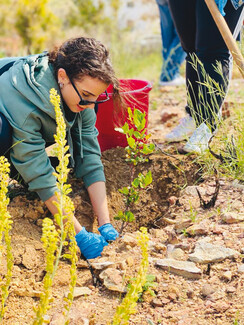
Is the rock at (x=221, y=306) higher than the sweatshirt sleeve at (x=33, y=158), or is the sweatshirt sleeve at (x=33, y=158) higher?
the sweatshirt sleeve at (x=33, y=158)

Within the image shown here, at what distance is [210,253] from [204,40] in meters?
1.25

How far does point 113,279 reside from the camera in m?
1.63

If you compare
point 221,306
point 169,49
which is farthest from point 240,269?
point 169,49

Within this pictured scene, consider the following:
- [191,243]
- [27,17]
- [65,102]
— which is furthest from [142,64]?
[191,243]

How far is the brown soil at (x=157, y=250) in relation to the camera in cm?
149

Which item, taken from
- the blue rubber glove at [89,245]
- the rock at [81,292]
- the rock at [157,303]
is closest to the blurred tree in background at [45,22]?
the blue rubber glove at [89,245]

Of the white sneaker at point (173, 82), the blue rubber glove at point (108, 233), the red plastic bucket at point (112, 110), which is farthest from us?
the white sneaker at point (173, 82)

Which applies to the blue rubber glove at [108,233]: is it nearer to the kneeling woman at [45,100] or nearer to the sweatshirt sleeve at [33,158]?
the kneeling woman at [45,100]

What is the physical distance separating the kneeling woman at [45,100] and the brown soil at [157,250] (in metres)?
0.20

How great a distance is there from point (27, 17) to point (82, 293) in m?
6.24

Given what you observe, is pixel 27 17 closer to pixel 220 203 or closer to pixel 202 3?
pixel 202 3

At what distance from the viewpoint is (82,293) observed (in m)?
1.61

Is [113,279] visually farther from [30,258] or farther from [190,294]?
[30,258]

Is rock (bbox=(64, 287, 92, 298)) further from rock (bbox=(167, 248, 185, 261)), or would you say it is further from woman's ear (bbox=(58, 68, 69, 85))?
woman's ear (bbox=(58, 68, 69, 85))
